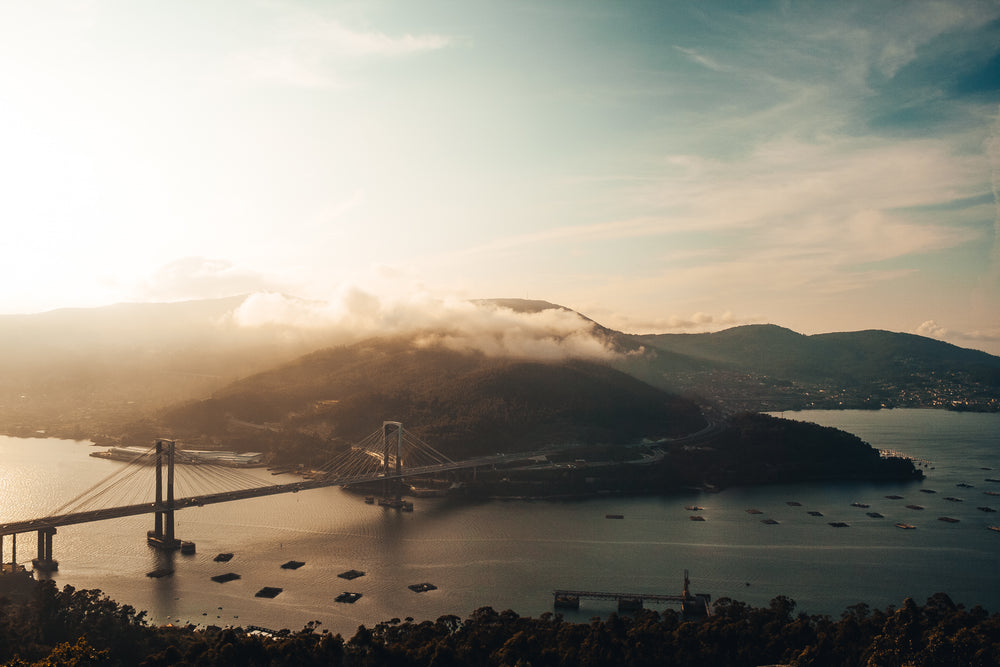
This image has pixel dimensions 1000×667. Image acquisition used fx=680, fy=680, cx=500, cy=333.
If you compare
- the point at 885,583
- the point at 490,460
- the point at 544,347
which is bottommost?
the point at 885,583

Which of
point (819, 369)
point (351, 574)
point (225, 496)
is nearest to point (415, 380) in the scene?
point (225, 496)

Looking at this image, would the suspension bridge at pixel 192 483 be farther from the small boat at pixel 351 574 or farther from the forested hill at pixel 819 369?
the forested hill at pixel 819 369

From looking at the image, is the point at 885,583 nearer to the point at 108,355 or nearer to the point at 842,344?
the point at 108,355

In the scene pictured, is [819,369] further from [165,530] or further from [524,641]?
[524,641]

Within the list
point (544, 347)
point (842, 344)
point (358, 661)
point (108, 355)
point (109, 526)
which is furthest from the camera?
point (842, 344)

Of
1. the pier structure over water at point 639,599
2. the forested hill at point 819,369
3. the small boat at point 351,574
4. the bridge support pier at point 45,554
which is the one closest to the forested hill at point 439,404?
the small boat at point 351,574

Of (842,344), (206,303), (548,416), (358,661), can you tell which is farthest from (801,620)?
(842,344)

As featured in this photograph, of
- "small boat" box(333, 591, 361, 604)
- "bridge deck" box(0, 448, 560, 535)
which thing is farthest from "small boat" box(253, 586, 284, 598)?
"bridge deck" box(0, 448, 560, 535)
